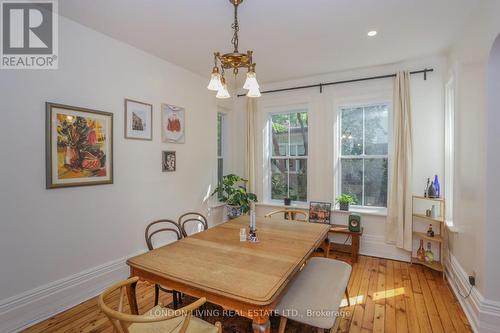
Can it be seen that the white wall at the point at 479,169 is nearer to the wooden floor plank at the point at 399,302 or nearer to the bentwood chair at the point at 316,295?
the wooden floor plank at the point at 399,302

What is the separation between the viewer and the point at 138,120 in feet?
9.68

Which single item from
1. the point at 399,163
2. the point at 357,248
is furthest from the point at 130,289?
the point at 399,163

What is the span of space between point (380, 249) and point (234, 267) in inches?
114

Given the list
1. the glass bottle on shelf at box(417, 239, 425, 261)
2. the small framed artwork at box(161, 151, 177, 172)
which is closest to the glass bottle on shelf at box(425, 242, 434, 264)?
the glass bottle on shelf at box(417, 239, 425, 261)

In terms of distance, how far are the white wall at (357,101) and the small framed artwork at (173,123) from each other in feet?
4.46

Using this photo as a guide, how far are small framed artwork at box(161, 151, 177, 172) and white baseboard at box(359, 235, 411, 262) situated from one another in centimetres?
300

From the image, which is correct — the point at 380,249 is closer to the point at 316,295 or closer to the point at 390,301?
the point at 390,301

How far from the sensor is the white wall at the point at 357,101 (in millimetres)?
3209

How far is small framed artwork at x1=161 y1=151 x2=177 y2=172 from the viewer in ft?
10.7

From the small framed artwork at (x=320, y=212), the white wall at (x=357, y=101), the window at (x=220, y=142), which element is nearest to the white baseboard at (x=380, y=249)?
the white wall at (x=357, y=101)

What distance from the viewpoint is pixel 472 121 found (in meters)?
2.17

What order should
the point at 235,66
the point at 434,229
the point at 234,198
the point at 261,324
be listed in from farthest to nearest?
the point at 234,198
the point at 434,229
the point at 235,66
the point at 261,324

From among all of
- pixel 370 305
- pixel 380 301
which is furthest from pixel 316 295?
pixel 380 301

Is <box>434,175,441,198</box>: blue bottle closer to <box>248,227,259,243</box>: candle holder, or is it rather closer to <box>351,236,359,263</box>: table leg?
<box>351,236,359,263</box>: table leg
